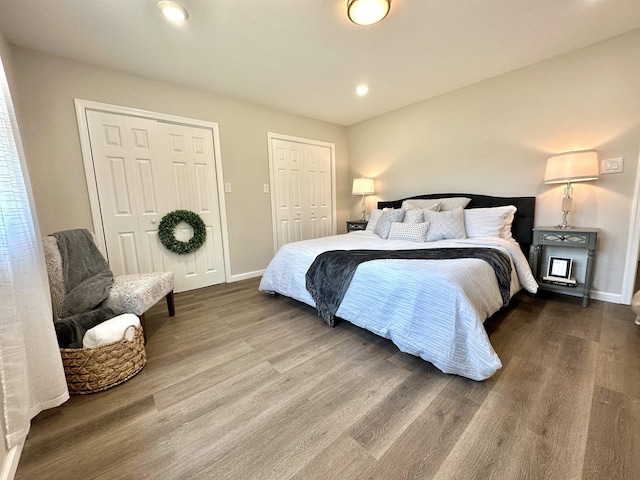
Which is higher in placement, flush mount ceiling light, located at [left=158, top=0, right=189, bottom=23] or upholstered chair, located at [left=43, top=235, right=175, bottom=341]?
flush mount ceiling light, located at [left=158, top=0, right=189, bottom=23]

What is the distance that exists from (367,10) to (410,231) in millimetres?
1927

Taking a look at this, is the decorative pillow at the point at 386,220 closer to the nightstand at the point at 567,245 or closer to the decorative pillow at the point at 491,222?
the decorative pillow at the point at 491,222

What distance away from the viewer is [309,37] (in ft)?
7.07

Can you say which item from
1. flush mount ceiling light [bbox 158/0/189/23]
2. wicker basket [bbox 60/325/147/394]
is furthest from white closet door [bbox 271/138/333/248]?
wicker basket [bbox 60/325/147/394]

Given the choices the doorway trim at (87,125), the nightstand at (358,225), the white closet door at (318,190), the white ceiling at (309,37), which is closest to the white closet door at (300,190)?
the white closet door at (318,190)

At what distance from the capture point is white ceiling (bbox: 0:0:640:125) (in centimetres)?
184

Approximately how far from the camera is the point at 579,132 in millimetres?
2541

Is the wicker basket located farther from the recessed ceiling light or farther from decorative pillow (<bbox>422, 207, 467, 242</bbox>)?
the recessed ceiling light

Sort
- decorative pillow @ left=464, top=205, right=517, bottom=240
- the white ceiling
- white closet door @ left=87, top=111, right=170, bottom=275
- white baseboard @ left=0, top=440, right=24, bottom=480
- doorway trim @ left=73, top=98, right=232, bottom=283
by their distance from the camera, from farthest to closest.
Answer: decorative pillow @ left=464, top=205, right=517, bottom=240 → white closet door @ left=87, top=111, right=170, bottom=275 → doorway trim @ left=73, top=98, right=232, bottom=283 → the white ceiling → white baseboard @ left=0, top=440, right=24, bottom=480

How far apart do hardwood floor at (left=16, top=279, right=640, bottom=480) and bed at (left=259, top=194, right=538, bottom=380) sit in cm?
19

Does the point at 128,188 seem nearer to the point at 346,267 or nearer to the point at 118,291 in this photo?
the point at 118,291

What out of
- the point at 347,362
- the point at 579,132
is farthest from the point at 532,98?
the point at 347,362

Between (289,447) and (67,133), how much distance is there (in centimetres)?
315

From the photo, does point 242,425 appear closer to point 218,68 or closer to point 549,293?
point 218,68
